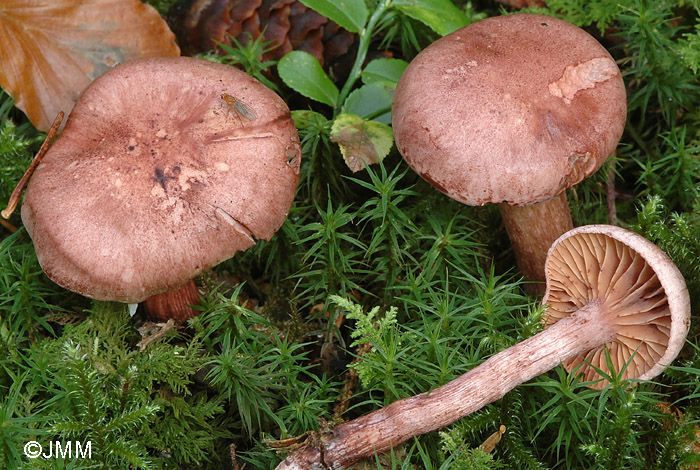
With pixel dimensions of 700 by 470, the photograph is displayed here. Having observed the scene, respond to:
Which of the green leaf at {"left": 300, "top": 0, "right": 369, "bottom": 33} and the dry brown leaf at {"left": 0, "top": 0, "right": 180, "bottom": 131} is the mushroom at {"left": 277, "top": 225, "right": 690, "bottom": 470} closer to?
the green leaf at {"left": 300, "top": 0, "right": 369, "bottom": 33}

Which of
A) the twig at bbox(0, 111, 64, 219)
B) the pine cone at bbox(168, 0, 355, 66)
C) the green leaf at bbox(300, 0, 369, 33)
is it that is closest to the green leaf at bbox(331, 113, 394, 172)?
the green leaf at bbox(300, 0, 369, 33)

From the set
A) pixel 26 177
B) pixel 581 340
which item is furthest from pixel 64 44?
pixel 581 340

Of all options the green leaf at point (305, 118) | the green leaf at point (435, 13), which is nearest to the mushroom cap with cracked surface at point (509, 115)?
the green leaf at point (435, 13)

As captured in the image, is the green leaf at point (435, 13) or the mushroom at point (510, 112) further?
the green leaf at point (435, 13)

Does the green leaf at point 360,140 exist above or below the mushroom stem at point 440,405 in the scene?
above

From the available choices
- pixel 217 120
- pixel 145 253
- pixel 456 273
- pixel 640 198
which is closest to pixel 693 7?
pixel 640 198

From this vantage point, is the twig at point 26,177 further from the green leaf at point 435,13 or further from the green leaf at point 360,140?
the green leaf at point 435,13

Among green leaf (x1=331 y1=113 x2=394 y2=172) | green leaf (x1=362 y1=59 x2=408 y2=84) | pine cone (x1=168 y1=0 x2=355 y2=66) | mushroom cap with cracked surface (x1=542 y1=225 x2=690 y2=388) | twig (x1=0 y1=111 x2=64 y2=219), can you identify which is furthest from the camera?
pine cone (x1=168 y1=0 x2=355 y2=66)
